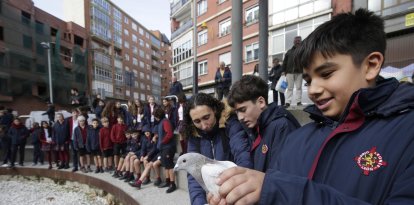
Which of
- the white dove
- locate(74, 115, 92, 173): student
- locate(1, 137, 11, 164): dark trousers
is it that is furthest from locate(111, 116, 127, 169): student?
the white dove

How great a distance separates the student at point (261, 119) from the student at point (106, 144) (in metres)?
6.58

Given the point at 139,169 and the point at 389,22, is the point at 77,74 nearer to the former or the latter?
the point at 139,169

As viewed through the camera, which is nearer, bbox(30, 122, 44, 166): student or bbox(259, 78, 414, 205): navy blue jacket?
bbox(259, 78, 414, 205): navy blue jacket

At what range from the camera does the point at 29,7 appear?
27672 mm

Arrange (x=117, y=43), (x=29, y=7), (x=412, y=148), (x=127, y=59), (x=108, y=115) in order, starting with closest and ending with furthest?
(x=412, y=148) < (x=108, y=115) < (x=29, y=7) < (x=117, y=43) < (x=127, y=59)

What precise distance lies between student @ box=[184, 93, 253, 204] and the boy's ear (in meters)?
1.24

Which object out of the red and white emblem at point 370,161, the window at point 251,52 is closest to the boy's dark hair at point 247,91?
the red and white emblem at point 370,161

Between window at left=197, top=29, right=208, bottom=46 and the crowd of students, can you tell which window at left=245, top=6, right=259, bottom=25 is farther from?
the crowd of students

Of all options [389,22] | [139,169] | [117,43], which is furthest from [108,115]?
[117,43]

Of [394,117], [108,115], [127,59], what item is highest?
[127,59]

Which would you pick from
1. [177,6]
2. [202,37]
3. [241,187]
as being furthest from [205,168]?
[177,6]

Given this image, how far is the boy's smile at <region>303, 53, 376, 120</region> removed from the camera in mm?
Result: 879

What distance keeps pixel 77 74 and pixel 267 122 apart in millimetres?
37336

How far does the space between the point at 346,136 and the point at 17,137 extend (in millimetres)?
11790
